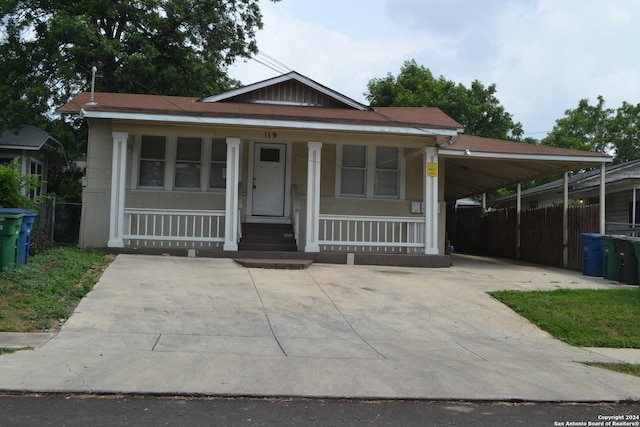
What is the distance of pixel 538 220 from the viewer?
17.8 meters

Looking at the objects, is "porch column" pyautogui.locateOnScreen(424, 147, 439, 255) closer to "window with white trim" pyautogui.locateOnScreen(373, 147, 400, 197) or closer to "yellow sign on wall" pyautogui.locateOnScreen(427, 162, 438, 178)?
"yellow sign on wall" pyautogui.locateOnScreen(427, 162, 438, 178)

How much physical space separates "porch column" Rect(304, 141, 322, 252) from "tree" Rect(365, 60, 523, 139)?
20918 millimetres

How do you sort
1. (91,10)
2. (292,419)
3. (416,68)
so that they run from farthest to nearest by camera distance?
(416,68) → (91,10) → (292,419)

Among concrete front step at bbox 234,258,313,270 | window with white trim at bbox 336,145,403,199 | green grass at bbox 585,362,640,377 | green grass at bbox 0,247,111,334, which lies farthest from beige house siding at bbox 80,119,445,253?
green grass at bbox 585,362,640,377

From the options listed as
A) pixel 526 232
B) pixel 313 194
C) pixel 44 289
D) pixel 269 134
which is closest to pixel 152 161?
pixel 269 134

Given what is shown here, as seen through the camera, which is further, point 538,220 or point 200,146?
point 538,220

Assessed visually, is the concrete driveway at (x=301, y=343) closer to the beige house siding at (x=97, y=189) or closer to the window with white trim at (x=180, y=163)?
the beige house siding at (x=97, y=189)

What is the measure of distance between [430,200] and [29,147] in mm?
12068

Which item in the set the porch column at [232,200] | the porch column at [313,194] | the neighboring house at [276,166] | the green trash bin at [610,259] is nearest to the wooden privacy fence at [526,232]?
the neighboring house at [276,166]

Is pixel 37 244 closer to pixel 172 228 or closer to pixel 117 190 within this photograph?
pixel 117 190

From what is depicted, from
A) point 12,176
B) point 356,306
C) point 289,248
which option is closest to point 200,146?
point 289,248

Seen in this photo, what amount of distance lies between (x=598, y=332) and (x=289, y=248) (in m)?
7.34

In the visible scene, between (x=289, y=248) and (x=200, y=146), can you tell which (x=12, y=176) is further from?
(x=289, y=248)

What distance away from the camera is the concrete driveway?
5.55 meters
